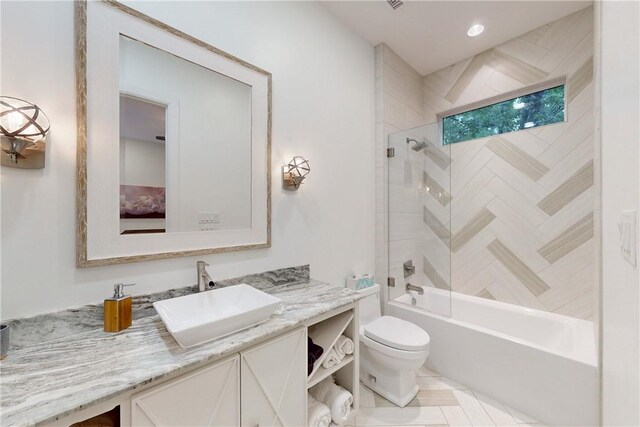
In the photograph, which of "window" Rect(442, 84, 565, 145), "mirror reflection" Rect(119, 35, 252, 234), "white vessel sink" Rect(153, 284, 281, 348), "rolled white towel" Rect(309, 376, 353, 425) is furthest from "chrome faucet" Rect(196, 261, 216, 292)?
"window" Rect(442, 84, 565, 145)

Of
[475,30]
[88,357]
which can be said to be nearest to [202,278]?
[88,357]

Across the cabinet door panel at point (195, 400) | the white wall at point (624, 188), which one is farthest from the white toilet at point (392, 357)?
the cabinet door panel at point (195, 400)

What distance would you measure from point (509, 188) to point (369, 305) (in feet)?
5.63

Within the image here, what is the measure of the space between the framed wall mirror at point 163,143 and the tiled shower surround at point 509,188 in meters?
1.38

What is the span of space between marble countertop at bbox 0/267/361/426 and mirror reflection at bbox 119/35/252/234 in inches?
16.1

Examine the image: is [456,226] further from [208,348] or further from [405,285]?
[208,348]

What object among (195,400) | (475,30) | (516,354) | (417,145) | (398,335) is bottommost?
(516,354)

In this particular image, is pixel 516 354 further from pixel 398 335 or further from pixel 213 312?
pixel 213 312

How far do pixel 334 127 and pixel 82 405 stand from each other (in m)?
2.03

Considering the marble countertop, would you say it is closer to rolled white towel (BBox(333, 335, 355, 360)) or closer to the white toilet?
rolled white towel (BBox(333, 335, 355, 360))

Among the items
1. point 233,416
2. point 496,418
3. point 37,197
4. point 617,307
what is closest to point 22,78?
point 37,197

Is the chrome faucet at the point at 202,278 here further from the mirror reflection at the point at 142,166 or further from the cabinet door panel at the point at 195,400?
the cabinet door panel at the point at 195,400

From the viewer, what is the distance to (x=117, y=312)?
3.40 feet

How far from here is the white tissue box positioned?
220 centimetres
